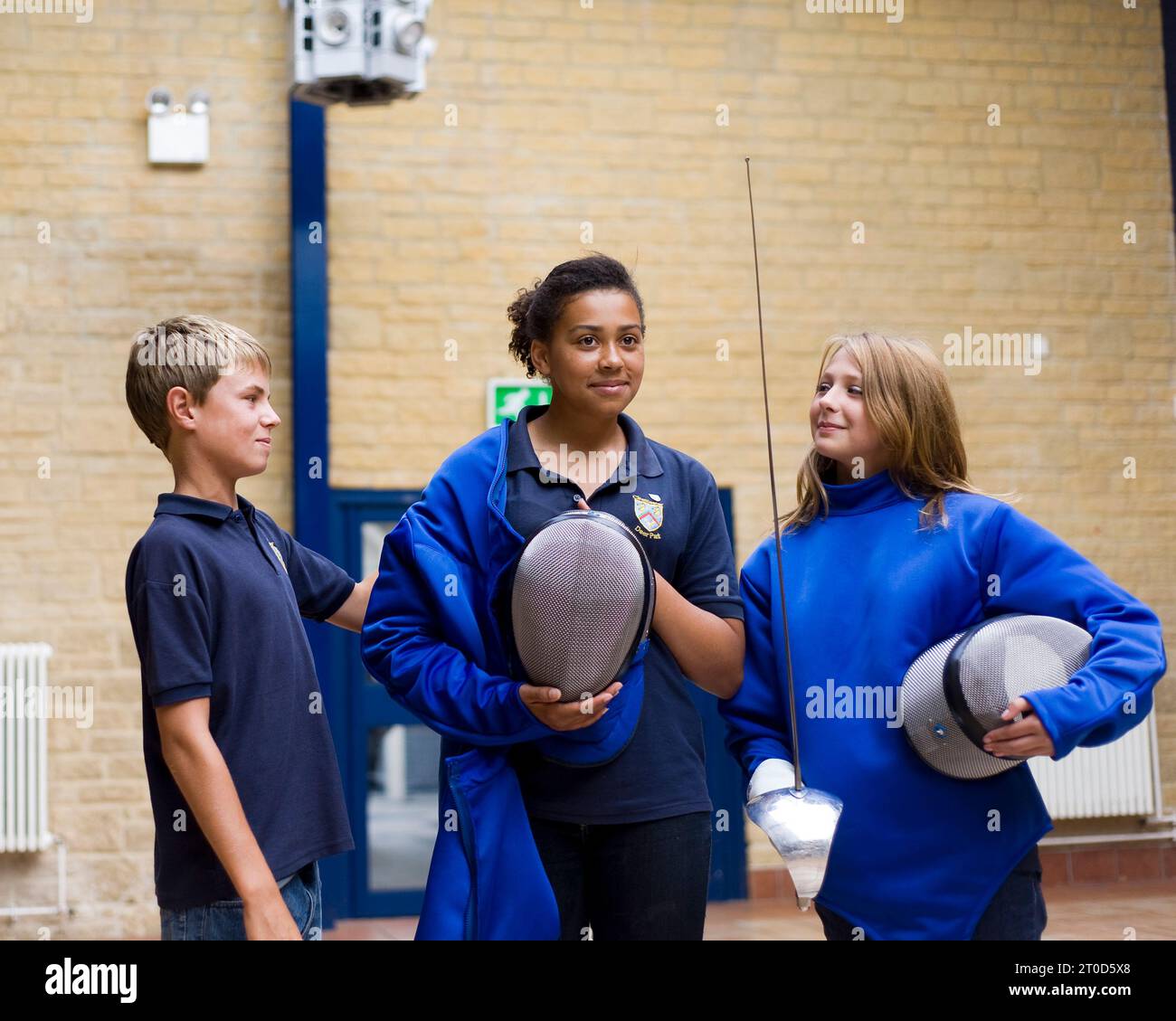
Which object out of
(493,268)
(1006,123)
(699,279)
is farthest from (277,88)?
(1006,123)

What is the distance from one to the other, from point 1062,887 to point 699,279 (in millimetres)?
2793

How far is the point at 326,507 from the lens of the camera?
5.06m

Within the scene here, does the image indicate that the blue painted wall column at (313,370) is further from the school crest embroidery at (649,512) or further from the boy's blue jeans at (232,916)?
the school crest embroidery at (649,512)

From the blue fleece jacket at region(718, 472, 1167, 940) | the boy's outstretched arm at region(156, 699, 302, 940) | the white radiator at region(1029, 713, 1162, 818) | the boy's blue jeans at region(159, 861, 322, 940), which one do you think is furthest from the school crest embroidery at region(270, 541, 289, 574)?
the white radiator at region(1029, 713, 1162, 818)

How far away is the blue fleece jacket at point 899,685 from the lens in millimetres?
1775

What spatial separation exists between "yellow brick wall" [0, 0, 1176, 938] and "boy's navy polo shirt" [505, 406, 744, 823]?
3.37 meters

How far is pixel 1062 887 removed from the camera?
5426 mm

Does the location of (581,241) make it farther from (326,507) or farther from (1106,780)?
(1106,780)

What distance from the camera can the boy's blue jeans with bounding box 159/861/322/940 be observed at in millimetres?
1744

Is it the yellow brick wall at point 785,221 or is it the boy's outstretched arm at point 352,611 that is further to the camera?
the yellow brick wall at point 785,221

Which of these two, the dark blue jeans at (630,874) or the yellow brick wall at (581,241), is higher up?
the yellow brick wall at (581,241)

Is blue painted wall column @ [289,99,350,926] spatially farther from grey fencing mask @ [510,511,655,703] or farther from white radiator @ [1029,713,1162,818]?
grey fencing mask @ [510,511,655,703]

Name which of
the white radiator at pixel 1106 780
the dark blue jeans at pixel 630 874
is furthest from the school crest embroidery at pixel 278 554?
the white radiator at pixel 1106 780

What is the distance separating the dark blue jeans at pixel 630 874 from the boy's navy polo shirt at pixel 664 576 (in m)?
0.02
